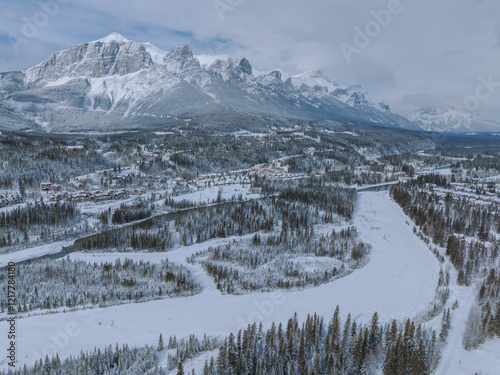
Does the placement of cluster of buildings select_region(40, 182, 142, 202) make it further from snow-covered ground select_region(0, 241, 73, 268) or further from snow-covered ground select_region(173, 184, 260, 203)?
snow-covered ground select_region(0, 241, 73, 268)

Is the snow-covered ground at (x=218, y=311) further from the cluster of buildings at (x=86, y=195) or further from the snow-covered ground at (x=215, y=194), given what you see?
→ the cluster of buildings at (x=86, y=195)

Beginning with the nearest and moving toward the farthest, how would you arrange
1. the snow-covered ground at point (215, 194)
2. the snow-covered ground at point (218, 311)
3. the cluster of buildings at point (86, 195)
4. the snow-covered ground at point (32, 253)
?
the snow-covered ground at point (218, 311), the snow-covered ground at point (32, 253), the cluster of buildings at point (86, 195), the snow-covered ground at point (215, 194)

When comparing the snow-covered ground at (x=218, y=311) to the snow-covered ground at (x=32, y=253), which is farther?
the snow-covered ground at (x=32, y=253)

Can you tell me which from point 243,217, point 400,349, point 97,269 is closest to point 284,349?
point 400,349

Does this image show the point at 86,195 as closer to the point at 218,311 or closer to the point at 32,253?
the point at 32,253

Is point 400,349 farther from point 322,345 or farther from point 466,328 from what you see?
point 466,328

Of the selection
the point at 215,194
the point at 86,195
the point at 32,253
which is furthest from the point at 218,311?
the point at 86,195

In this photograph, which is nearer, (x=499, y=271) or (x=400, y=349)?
(x=400, y=349)

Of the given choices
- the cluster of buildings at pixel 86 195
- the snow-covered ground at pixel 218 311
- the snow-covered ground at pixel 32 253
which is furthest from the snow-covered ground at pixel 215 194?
the snow-covered ground at pixel 218 311

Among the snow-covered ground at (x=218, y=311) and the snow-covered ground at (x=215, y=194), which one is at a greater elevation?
the snow-covered ground at (x=215, y=194)
